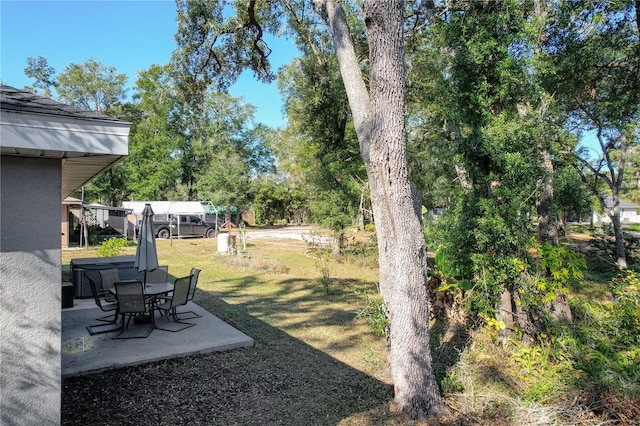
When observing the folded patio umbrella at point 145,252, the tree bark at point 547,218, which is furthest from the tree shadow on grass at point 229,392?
the tree bark at point 547,218

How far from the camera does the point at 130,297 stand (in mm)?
5965

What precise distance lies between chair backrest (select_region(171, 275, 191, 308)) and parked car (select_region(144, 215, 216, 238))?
731 inches

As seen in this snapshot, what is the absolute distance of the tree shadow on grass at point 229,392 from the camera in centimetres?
401

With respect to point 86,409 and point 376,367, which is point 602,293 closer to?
point 376,367

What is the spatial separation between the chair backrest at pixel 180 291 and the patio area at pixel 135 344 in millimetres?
503

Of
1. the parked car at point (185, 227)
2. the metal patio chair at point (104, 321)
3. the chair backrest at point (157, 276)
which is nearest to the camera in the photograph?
the metal patio chair at point (104, 321)

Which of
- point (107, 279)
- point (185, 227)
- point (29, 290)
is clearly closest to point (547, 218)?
point (29, 290)

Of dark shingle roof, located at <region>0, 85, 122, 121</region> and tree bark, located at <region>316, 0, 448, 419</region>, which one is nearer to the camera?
dark shingle roof, located at <region>0, 85, 122, 121</region>

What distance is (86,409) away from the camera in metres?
4.01

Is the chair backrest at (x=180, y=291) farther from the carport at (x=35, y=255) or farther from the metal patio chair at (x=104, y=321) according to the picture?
the carport at (x=35, y=255)

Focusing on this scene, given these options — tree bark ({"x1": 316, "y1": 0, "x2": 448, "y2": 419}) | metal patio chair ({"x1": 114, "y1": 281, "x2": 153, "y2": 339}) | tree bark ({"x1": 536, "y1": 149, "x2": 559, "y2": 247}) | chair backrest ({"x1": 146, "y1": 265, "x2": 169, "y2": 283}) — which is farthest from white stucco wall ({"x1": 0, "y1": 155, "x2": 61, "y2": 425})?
tree bark ({"x1": 536, "y1": 149, "x2": 559, "y2": 247})

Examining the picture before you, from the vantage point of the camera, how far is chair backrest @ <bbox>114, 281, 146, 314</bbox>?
5914 mm

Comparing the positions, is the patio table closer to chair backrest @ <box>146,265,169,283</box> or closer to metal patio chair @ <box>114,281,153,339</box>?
metal patio chair @ <box>114,281,153,339</box>

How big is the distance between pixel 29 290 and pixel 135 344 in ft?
11.4
